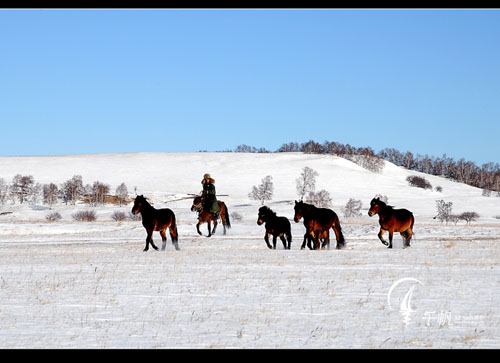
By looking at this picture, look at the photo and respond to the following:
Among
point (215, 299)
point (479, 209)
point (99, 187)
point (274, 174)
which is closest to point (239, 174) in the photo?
point (274, 174)

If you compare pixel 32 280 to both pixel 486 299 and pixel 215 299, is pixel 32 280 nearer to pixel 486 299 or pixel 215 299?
pixel 215 299

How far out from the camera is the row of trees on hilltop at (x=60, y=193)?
355 feet

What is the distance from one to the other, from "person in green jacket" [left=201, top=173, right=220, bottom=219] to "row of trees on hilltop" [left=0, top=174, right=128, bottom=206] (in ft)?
239

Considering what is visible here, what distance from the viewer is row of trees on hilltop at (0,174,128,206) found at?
4262 inches

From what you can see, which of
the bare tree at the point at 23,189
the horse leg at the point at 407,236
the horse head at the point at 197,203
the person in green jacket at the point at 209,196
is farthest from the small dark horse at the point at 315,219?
the bare tree at the point at 23,189

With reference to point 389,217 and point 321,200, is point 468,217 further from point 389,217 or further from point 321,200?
point 389,217

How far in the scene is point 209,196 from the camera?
103ft

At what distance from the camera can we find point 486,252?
75.9 feet

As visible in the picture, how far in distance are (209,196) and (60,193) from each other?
3560 inches

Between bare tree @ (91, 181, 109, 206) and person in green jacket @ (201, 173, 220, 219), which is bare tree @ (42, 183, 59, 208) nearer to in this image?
bare tree @ (91, 181, 109, 206)

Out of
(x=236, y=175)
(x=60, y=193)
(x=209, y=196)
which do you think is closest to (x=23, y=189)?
(x=60, y=193)

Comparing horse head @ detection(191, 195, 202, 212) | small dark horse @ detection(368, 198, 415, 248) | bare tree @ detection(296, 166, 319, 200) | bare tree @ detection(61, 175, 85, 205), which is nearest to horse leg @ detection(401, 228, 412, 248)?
small dark horse @ detection(368, 198, 415, 248)
